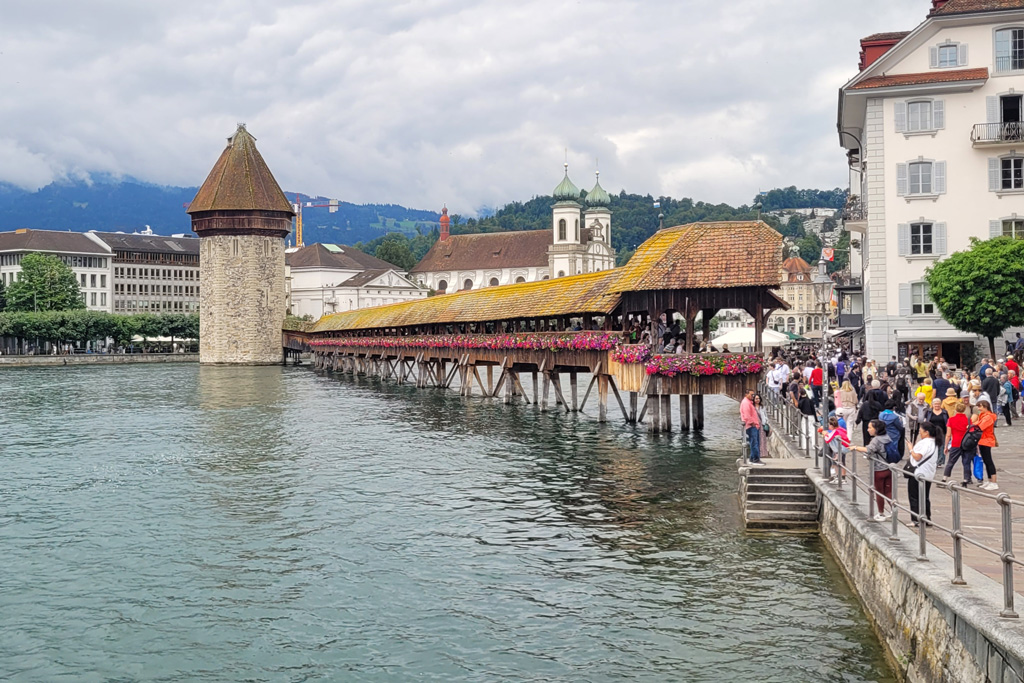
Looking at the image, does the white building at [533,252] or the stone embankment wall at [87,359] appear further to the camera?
the white building at [533,252]

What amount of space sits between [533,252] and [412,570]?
126 m

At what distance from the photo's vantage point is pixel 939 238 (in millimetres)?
36375

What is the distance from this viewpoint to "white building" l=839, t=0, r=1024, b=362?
35781mm

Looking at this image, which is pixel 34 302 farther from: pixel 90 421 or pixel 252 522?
pixel 252 522

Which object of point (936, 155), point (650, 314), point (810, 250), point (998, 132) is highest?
point (810, 250)

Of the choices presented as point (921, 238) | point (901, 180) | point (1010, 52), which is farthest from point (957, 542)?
point (1010, 52)

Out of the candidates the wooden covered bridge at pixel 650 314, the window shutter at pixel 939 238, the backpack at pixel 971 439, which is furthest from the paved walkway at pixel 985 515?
the window shutter at pixel 939 238

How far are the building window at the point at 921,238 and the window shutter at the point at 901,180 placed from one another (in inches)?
44.9

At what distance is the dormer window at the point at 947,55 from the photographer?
36250 mm

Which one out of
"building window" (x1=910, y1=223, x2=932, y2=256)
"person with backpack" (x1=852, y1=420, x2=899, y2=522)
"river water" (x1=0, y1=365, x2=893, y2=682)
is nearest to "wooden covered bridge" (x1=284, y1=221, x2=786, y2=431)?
"river water" (x1=0, y1=365, x2=893, y2=682)

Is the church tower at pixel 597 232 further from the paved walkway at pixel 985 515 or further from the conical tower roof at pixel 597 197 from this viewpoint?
the paved walkway at pixel 985 515

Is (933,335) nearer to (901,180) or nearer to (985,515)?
(901,180)

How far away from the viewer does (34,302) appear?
104m

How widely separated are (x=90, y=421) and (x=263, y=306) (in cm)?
5429
